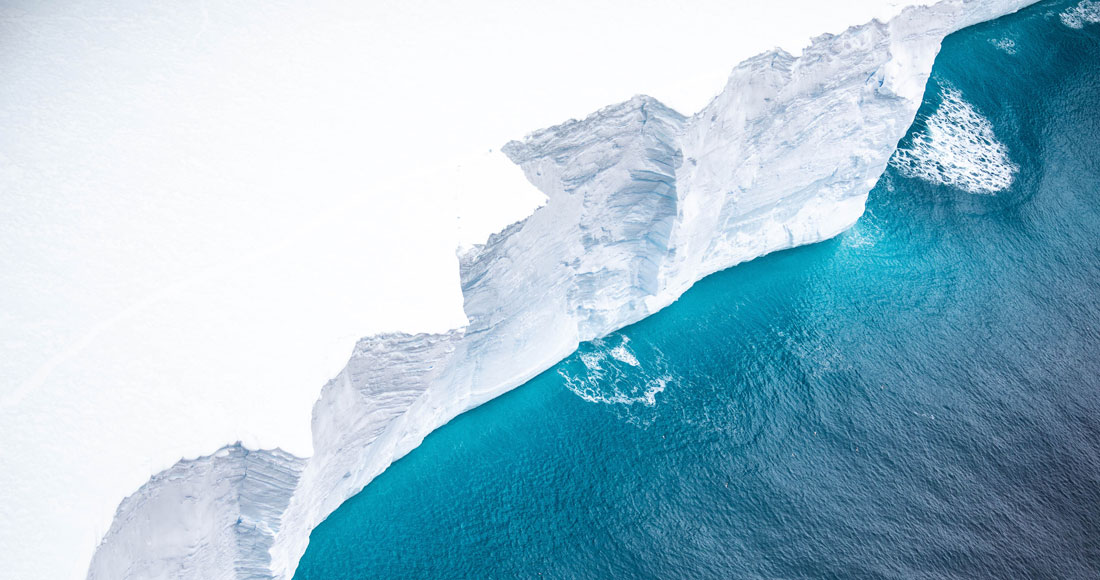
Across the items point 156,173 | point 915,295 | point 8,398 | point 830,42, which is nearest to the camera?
point 8,398

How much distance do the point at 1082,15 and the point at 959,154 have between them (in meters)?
6.29

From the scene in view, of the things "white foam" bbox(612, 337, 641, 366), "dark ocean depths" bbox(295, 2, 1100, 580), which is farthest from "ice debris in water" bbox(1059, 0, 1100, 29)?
"white foam" bbox(612, 337, 641, 366)

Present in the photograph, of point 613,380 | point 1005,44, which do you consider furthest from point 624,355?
point 1005,44

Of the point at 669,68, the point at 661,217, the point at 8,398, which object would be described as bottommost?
the point at 661,217

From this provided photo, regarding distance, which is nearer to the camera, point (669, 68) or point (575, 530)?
point (575, 530)

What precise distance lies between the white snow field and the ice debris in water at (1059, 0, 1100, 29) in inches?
300

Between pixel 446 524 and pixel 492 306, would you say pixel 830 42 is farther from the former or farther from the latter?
pixel 446 524

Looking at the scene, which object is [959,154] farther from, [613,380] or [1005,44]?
[613,380]

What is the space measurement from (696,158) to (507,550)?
5561 mm

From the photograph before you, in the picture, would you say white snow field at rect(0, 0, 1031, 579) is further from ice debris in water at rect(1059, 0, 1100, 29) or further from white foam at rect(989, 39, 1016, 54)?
ice debris in water at rect(1059, 0, 1100, 29)

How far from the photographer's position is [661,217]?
12.7 meters

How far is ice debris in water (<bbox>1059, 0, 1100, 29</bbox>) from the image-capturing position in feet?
63.3

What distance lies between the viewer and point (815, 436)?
39.1 feet

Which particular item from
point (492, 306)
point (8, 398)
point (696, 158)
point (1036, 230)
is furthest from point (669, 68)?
point (8, 398)
